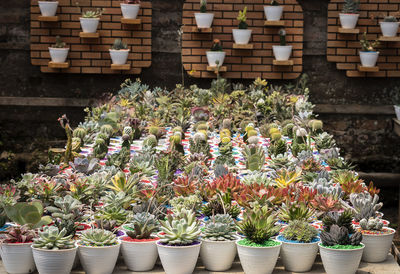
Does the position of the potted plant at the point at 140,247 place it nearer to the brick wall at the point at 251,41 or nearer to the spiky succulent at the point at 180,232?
the spiky succulent at the point at 180,232

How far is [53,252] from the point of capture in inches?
125

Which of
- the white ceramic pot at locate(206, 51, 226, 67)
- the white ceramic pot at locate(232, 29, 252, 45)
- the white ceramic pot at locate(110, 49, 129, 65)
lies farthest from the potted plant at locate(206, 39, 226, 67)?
the white ceramic pot at locate(110, 49, 129, 65)

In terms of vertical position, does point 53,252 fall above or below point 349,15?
below

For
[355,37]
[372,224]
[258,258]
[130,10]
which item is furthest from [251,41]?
[258,258]

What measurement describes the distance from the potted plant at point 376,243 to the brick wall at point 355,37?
5.24 meters

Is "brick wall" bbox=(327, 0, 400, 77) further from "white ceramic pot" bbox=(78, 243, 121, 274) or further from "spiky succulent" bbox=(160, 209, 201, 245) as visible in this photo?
"white ceramic pot" bbox=(78, 243, 121, 274)

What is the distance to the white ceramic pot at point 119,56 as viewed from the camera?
8.30m

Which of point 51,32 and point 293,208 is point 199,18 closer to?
point 51,32

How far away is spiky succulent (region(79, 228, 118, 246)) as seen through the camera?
3.30 meters

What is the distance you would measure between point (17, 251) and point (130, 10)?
540cm

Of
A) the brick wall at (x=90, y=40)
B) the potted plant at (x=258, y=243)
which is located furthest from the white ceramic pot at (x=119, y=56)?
the potted plant at (x=258, y=243)

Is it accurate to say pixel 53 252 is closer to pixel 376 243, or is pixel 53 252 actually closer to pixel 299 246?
pixel 299 246

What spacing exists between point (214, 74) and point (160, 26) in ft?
2.73

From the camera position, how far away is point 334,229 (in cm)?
335
